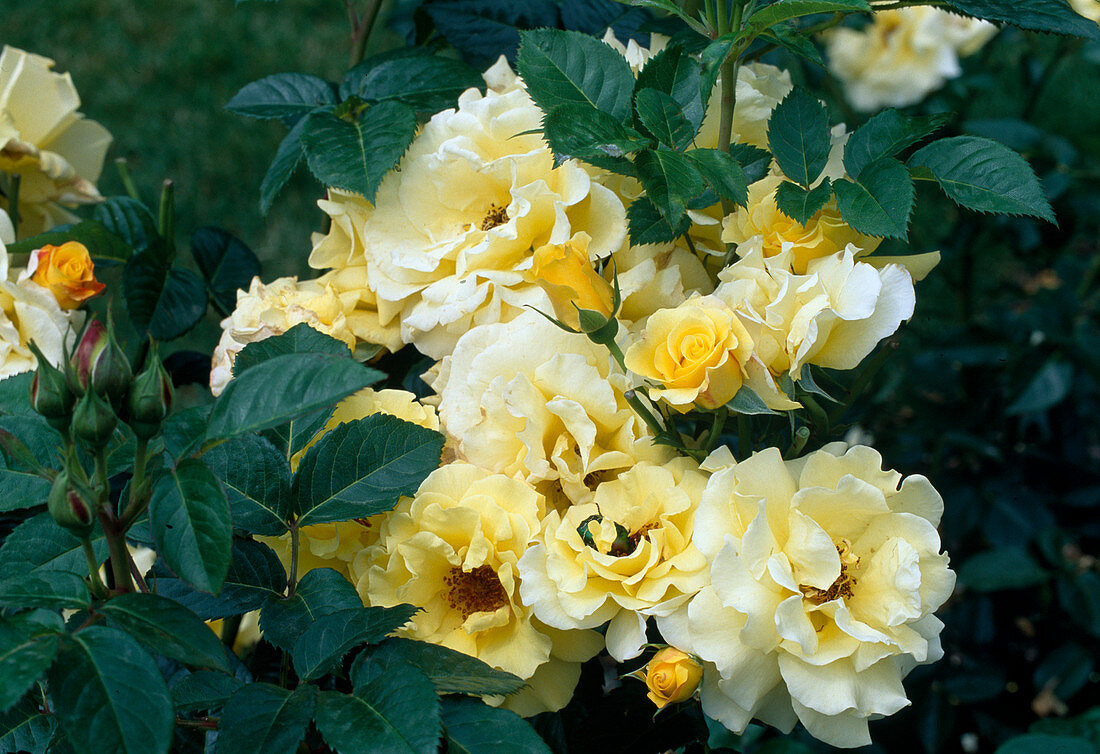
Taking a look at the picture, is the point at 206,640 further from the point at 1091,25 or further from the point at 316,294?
the point at 1091,25

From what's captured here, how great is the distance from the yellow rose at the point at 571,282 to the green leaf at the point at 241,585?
0.30 m

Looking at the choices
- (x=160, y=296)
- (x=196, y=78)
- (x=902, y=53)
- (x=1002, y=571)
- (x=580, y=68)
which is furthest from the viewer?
(x=196, y=78)

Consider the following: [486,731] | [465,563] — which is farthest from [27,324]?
[486,731]

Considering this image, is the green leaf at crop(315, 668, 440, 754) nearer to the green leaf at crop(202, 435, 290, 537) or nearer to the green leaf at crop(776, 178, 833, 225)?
the green leaf at crop(202, 435, 290, 537)

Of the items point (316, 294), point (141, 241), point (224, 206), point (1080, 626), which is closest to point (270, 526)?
point (316, 294)

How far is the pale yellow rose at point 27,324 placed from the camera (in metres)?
0.93

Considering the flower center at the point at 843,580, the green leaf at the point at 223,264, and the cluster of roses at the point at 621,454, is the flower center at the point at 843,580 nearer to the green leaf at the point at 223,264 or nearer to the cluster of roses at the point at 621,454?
the cluster of roses at the point at 621,454

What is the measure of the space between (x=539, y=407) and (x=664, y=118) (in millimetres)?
255

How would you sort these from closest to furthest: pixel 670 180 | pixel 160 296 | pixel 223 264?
pixel 670 180, pixel 160 296, pixel 223 264

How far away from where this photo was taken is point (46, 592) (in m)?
0.62

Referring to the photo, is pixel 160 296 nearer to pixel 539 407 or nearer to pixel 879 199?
pixel 539 407

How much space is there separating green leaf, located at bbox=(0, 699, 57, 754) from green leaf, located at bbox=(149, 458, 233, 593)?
21 cm

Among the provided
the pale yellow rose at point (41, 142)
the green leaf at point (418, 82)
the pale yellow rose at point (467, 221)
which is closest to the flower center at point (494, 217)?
the pale yellow rose at point (467, 221)

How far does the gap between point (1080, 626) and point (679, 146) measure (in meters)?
1.43
